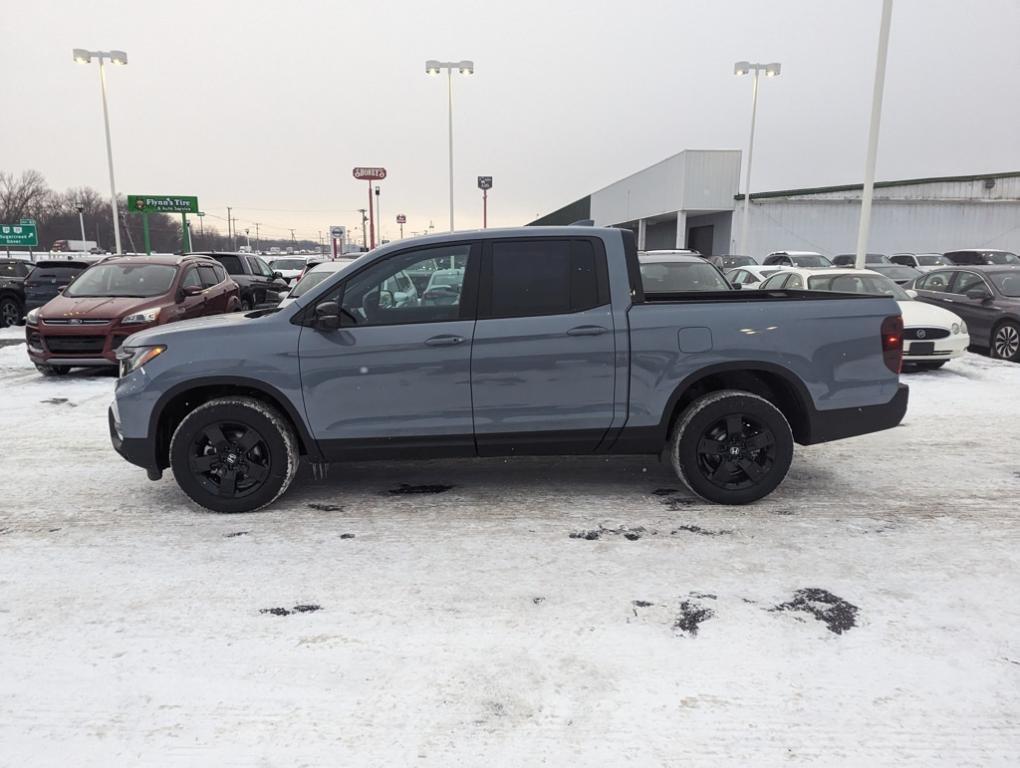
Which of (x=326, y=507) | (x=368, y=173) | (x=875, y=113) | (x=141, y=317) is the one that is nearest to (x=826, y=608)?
(x=326, y=507)

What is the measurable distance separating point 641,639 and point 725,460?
193 cm

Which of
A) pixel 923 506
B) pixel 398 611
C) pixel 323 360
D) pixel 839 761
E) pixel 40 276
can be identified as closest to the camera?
pixel 839 761

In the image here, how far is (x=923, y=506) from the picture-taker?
4699mm

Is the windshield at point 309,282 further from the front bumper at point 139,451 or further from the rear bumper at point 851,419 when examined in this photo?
the rear bumper at point 851,419

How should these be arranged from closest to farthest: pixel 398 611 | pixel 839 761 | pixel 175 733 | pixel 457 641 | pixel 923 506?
pixel 839 761, pixel 175 733, pixel 457 641, pixel 398 611, pixel 923 506

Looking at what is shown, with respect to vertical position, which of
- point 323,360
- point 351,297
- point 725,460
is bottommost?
point 725,460

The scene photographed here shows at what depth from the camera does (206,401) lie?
4.70 m

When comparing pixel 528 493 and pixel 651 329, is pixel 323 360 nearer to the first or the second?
pixel 528 493

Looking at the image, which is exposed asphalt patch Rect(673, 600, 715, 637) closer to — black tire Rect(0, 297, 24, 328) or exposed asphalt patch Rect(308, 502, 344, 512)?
exposed asphalt patch Rect(308, 502, 344, 512)

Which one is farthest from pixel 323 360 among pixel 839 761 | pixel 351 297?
pixel 839 761

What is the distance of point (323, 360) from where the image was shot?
14.4 ft

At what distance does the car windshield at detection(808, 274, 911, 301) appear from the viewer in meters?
11.0

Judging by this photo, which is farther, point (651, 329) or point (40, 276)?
point (40, 276)

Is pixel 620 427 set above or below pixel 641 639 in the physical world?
above
